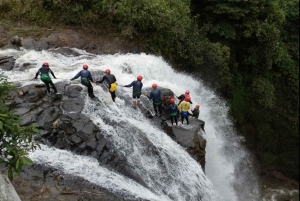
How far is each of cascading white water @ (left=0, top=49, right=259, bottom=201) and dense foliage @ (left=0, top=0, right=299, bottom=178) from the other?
4.85ft

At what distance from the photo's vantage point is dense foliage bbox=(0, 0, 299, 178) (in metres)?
14.0

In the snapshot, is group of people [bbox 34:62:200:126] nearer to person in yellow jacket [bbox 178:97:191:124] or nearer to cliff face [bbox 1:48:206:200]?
person in yellow jacket [bbox 178:97:191:124]

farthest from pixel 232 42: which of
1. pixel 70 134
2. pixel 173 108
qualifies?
pixel 70 134

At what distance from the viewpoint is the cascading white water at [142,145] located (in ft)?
26.5

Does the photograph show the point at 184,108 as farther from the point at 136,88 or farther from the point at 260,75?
the point at 260,75

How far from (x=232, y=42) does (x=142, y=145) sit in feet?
35.2

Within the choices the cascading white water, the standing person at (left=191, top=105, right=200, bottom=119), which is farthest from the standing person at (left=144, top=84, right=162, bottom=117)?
the standing person at (left=191, top=105, right=200, bottom=119)

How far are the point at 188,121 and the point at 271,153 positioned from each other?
9.17m

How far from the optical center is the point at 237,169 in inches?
615

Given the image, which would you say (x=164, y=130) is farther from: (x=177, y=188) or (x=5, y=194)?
(x=5, y=194)

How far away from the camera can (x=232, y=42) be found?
17.4m

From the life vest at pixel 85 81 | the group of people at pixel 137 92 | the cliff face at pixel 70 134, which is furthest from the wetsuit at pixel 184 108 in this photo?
the life vest at pixel 85 81

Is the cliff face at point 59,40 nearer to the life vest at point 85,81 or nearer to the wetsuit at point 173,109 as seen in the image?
the life vest at point 85,81

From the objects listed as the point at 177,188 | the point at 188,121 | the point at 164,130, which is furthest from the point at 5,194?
the point at 188,121
